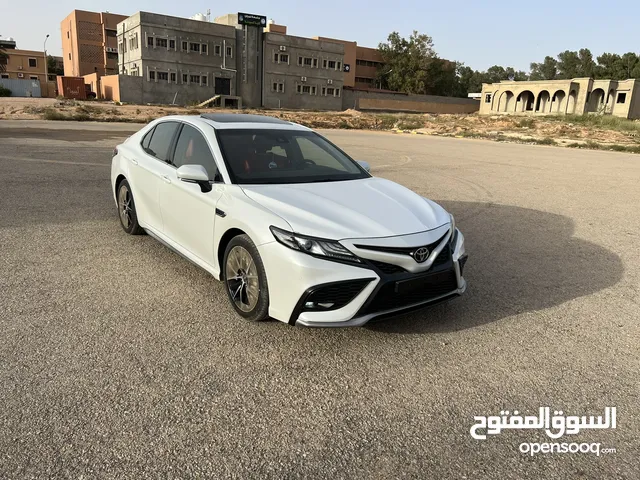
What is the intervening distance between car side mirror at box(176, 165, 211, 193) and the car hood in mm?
373

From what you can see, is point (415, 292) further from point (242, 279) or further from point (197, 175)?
point (197, 175)

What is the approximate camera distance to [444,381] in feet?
11.0

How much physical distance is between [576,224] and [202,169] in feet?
20.7

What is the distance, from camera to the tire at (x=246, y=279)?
375cm

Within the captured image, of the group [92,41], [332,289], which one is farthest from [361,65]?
[332,289]

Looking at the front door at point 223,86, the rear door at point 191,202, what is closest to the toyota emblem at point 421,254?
the rear door at point 191,202

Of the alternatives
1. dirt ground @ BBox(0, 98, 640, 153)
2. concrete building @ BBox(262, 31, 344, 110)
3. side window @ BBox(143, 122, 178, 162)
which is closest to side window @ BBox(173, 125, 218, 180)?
side window @ BBox(143, 122, 178, 162)

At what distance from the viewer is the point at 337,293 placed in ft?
11.4

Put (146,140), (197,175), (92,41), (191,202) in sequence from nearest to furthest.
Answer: (197,175) < (191,202) < (146,140) < (92,41)

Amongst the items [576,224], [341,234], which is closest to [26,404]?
A: [341,234]

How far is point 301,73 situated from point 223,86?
12815 millimetres

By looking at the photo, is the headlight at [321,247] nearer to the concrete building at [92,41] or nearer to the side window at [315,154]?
the side window at [315,154]

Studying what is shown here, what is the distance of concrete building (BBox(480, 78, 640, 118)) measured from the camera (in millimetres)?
81938

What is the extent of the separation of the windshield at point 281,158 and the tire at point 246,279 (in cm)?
67
